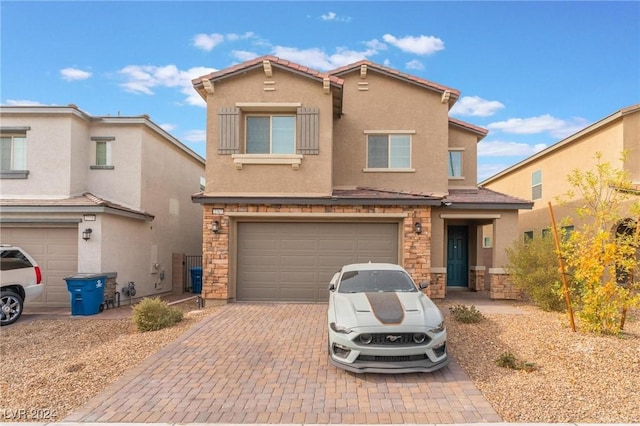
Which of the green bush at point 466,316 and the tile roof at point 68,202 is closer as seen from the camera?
the green bush at point 466,316

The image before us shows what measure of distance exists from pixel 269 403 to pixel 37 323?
7.94 meters

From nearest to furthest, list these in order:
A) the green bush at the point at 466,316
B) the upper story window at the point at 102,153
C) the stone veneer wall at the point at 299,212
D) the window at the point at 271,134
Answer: the green bush at the point at 466,316 → the stone veneer wall at the point at 299,212 → the window at the point at 271,134 → the upper story window at the point at 102,153

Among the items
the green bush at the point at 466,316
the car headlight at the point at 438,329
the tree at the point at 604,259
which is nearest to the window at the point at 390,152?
the green bush at the point at 466,316

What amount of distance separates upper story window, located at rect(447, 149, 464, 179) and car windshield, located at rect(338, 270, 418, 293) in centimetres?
758

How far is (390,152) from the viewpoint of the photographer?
1274 centimetres

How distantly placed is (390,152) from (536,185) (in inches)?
377

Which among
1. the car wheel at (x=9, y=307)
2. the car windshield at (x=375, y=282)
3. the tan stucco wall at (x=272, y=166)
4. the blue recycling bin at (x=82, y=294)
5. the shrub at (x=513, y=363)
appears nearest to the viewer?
the shrub at (x=513, y=363)

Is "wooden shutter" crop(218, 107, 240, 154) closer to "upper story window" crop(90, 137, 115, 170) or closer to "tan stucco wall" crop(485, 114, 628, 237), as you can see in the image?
"upper story window" crop(90, 137, 115, 170)

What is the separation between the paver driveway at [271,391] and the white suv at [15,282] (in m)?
5.53

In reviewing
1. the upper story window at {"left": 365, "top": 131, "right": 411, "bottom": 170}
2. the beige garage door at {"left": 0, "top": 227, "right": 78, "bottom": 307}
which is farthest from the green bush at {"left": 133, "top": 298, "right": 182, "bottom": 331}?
the upper story window at {"left": 365, "top": 131, "right": 411, "bottom": 170}

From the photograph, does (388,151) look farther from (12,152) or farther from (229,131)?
(12,152)

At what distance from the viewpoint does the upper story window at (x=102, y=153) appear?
13.2m

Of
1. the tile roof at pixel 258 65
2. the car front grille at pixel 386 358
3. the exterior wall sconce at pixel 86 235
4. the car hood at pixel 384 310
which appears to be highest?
the tile roof at pixel 258 65

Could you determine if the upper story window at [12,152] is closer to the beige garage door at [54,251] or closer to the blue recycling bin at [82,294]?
the beige garage door at [54,251]
